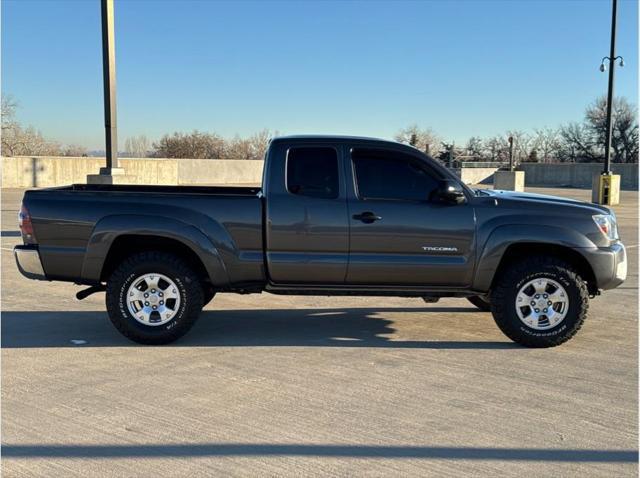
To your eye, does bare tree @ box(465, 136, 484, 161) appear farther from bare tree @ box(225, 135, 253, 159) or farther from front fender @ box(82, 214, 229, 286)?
front fender @ box(82, 214, 229, 286)

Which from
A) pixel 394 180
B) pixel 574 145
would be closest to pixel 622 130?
pixel 574 145

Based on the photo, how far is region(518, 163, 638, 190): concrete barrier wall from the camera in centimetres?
5266

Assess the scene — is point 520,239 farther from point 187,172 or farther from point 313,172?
point 187,172

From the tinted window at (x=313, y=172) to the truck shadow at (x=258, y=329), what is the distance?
1.43 metres

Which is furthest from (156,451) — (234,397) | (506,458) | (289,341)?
(289,341)

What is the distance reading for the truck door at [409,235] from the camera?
6.11 meters

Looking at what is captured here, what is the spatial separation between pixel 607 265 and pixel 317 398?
10.4 ft

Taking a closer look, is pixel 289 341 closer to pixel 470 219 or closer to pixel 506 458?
pixel 470 219

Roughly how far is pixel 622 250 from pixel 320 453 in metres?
3.99

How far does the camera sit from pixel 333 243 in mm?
6129

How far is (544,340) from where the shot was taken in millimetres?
6105

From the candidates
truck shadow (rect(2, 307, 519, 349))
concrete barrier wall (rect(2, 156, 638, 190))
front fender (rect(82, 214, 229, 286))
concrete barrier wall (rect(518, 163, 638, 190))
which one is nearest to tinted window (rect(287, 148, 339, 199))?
front fender (rect(82, 214, 229, 286))

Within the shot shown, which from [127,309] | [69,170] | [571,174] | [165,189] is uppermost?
[571,174]

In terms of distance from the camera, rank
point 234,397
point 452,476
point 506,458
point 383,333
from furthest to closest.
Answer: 1. point 383,333
2. point 234,397
3. point 506,458
4. point 452,476
